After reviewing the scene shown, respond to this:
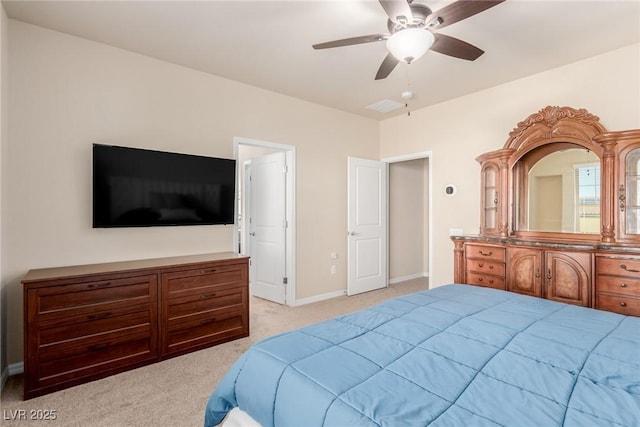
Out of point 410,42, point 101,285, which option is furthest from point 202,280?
point 410,42

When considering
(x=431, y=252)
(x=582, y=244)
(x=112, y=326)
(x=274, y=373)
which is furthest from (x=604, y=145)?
(x=112, y=326)

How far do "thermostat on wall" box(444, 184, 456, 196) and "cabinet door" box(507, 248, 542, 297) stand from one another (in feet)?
4.03

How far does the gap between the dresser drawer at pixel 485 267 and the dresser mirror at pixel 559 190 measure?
0.57 m

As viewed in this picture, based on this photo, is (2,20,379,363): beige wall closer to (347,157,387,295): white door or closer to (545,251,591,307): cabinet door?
(347,157,387,295): white door

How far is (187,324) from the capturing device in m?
2.86

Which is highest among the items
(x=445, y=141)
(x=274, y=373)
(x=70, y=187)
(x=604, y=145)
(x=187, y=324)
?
(x=445, y=141)

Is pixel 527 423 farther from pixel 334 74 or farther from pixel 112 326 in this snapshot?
pixel 334 74

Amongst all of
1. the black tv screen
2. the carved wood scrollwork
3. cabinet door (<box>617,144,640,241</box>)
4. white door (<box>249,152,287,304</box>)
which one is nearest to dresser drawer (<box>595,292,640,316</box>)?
cabinet door (<box>617,144,640,241</box>)

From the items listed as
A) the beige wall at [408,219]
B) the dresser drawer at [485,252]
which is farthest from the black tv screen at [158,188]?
the beige wall at [408,219]

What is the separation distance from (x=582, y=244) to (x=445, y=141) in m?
2.07

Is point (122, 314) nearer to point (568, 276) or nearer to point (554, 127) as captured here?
point (568, 276)

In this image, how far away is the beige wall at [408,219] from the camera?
18.6ft

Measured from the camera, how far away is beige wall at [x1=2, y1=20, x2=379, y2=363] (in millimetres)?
2537

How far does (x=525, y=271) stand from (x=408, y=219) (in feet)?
9.37
